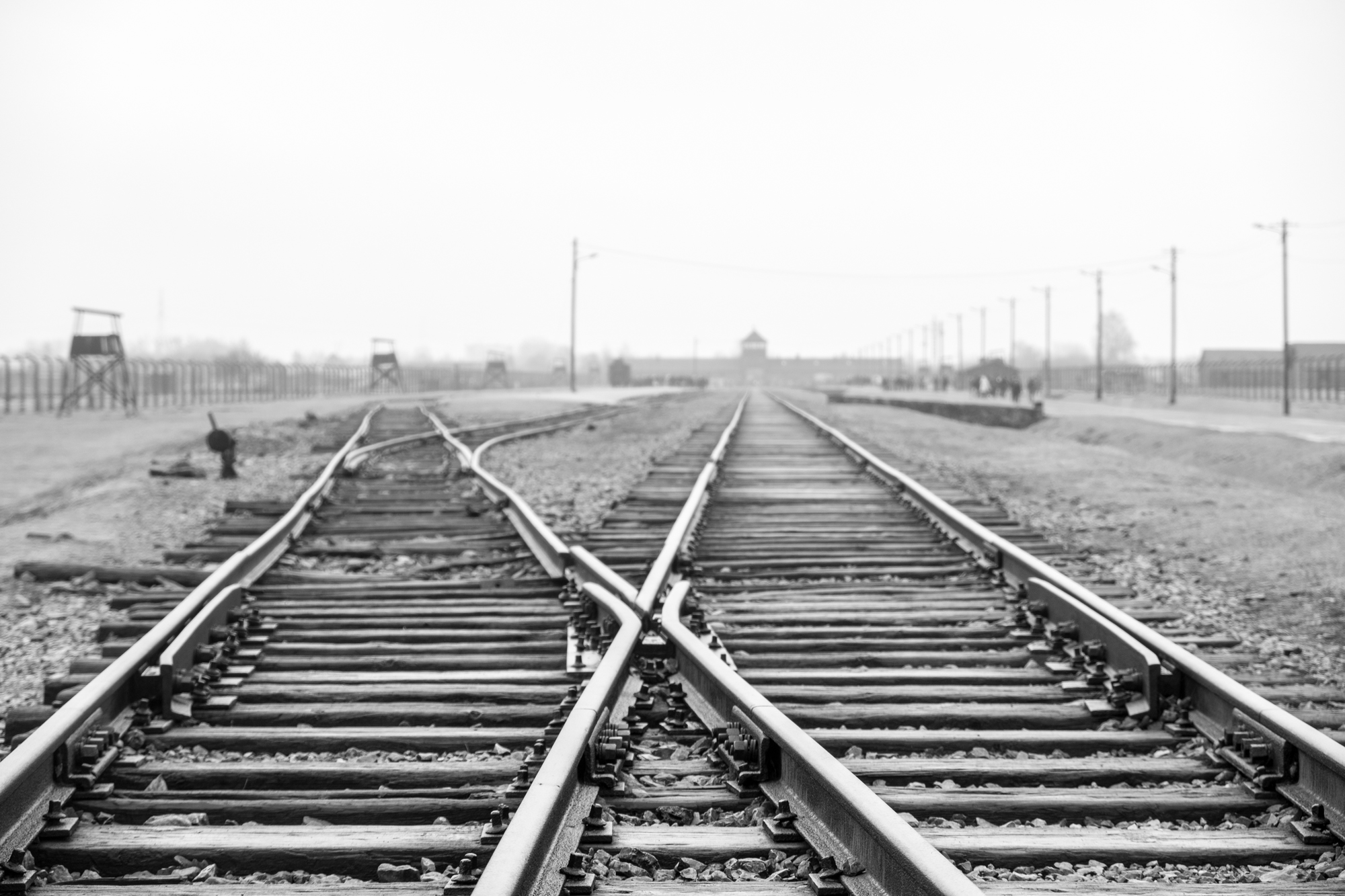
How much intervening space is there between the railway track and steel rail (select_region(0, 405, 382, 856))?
0.01 m

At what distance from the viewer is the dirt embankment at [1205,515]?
678cm

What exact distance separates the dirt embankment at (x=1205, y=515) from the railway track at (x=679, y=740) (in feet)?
3.29

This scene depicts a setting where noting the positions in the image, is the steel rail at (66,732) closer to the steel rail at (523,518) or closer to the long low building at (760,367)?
the steel rail at (523,518)

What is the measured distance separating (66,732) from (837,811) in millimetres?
2253

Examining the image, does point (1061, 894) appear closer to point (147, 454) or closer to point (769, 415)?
point (147, 454)

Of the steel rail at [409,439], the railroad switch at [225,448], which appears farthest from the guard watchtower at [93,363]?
the railroad switch at [225,448]

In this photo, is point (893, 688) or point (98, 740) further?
point (893, 688)

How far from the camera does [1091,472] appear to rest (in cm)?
1612

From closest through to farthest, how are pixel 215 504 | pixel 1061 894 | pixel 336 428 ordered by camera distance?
pixel 1061 894 < pixel 215 504 < pixel 336 428

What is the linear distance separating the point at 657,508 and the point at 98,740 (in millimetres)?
6063

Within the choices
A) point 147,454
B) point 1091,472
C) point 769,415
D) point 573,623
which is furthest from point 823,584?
point 769,415

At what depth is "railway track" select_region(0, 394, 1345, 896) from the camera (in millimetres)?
3049

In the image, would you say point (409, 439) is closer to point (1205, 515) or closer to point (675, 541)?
point (1205, 515)

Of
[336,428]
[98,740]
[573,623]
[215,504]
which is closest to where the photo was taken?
[98,740]
